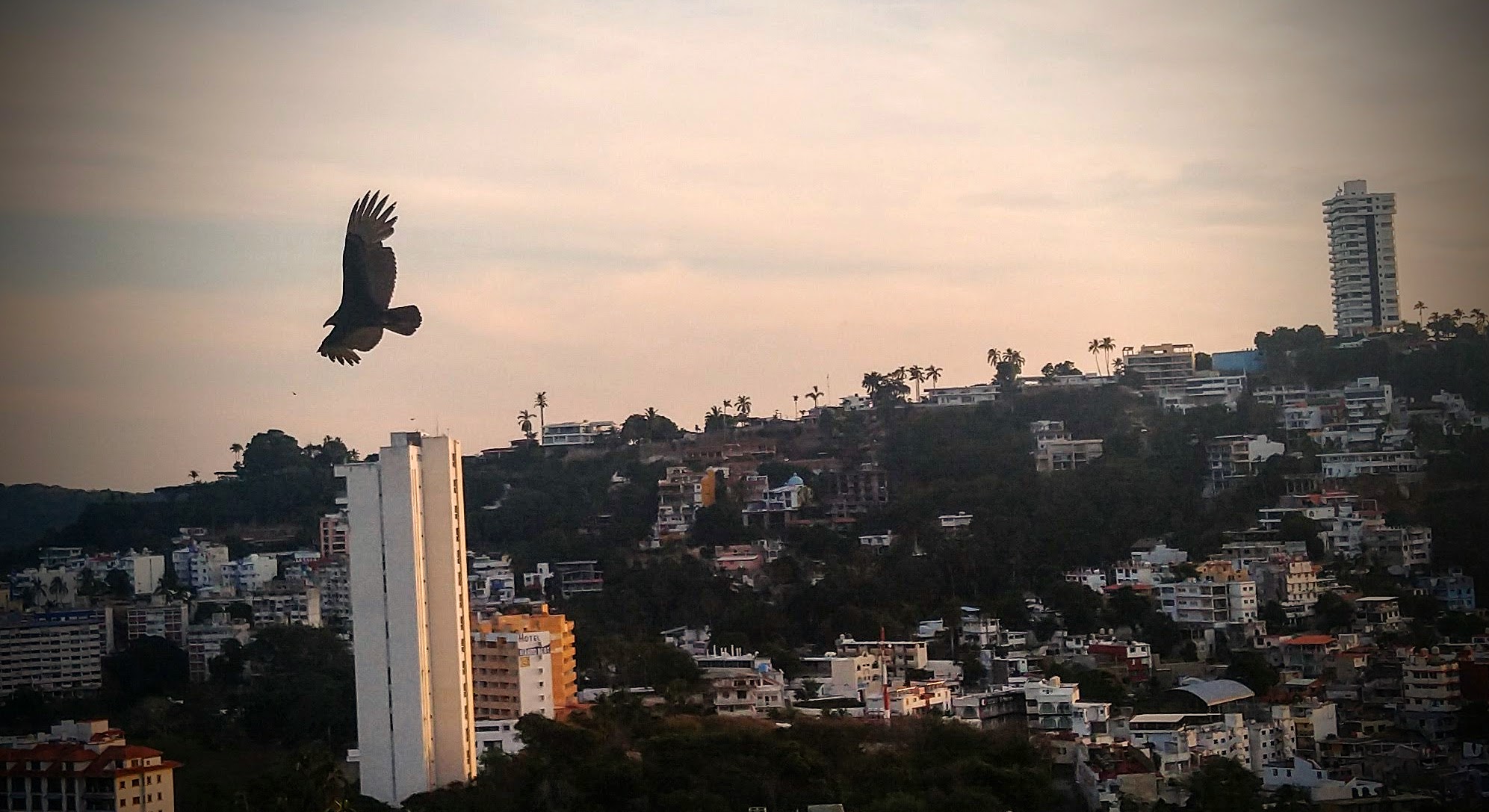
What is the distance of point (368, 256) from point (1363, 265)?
3171cm

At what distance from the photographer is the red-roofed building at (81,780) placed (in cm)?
1605

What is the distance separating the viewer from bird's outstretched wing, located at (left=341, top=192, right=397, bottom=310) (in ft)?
45.1

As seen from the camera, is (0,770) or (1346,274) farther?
(1346,274)

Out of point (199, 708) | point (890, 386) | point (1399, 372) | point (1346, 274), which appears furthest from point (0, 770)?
point (1346, 274)

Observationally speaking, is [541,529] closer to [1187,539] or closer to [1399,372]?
[1187,539]

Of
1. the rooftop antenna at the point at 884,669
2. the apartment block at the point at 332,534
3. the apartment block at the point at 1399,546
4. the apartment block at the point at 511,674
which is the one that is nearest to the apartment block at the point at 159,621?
the apartment block at the point at 332,534

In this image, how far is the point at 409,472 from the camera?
59.6 feet

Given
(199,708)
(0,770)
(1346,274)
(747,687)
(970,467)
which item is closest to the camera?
(0,770)

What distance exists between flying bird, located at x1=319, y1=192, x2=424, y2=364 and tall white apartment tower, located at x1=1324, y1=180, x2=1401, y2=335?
26658 mm

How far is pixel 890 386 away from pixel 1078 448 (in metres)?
5.07

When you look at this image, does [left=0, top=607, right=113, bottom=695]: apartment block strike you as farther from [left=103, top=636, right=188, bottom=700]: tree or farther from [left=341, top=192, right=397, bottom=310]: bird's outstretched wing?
[left=341, top=192, right=397, bottom=310]: bird's outstretched wing

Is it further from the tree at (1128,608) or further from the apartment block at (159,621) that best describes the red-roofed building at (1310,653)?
the apartment block at (159,621)

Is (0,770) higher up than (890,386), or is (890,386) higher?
(890,386)

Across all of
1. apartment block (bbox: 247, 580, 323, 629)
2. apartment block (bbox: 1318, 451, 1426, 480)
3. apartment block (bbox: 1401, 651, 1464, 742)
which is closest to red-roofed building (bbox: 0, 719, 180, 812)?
apartment block (bbox: 1401, 651, 1464, 742)
